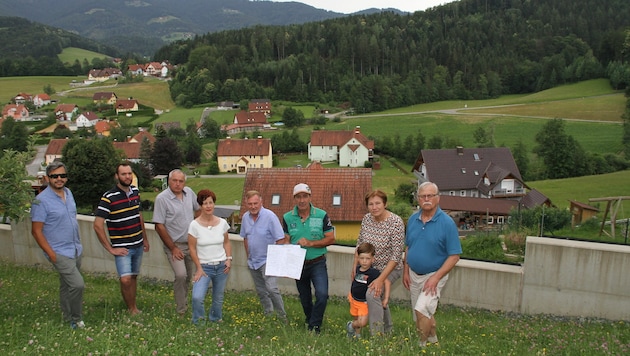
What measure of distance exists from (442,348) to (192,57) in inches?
4839

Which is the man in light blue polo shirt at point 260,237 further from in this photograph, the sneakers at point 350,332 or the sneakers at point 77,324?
the sneakers at point 77,324

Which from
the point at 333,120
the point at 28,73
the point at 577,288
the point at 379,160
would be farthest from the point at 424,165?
the point at 28,73

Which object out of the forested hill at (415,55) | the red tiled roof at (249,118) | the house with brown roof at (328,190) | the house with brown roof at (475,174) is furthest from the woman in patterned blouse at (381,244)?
the forested hill at (415,55)

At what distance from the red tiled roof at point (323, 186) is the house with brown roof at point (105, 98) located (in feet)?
301

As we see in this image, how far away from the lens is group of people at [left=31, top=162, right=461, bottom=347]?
4.98m

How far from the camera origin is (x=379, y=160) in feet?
193

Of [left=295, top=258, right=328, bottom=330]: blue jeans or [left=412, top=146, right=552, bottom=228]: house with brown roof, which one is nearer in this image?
[left=295, top=258, right=328, bottom=330]: blue jeans

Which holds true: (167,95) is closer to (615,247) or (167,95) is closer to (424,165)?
(424,165)

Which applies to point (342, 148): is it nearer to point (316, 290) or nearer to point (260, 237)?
point (260, 237)

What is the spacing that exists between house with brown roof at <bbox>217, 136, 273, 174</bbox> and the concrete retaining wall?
49703 mm

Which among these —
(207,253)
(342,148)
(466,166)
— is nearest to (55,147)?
(342,148)

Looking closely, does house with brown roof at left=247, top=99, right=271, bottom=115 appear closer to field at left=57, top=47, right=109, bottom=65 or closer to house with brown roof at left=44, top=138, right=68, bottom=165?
house with brown roof at left=44, top=138, right=68, bottom=165

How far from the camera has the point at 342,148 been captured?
61.7m

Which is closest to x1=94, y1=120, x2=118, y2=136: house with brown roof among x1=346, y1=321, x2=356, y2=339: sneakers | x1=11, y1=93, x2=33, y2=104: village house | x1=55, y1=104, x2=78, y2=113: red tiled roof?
x1=55, y1=104, x2=78, y2=113: red tiled roof
